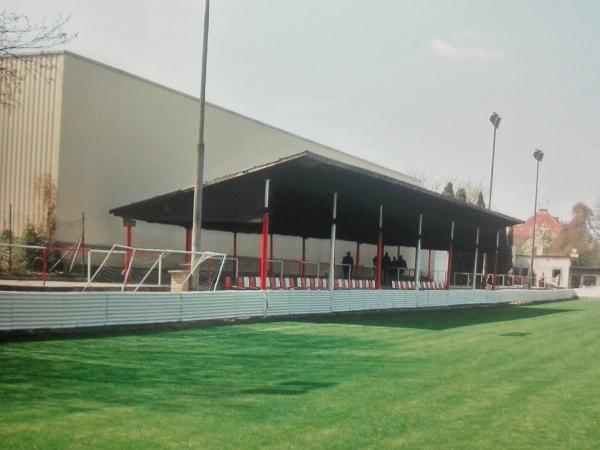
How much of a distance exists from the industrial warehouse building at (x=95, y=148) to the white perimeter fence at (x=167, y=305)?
4636 millimetres

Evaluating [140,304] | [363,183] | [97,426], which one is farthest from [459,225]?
[97,426]

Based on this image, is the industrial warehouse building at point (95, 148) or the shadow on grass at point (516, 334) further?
the industrial warehouse building at point (95, 148)

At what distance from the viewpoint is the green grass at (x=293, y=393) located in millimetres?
6309

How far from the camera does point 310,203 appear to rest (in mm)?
25797

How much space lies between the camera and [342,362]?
11.3 m

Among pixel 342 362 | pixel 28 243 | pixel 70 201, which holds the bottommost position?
pixel 342 362

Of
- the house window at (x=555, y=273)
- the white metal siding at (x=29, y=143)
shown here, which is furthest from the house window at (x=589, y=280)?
the white metal siding at (x=29, y=143)

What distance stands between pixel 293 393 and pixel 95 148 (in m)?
22.2

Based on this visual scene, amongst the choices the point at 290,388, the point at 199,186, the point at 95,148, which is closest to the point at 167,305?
the point at 199,186

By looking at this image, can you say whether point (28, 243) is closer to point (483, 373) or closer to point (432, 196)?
point (432, 196)

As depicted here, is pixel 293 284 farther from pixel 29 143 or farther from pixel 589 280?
pixel 589 280

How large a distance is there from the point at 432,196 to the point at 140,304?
16.0 meters

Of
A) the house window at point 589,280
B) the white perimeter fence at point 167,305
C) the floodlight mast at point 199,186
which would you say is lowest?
the house window at point 589,280

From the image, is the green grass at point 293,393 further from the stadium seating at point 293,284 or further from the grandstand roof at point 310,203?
the stadium seating at point 293,284
